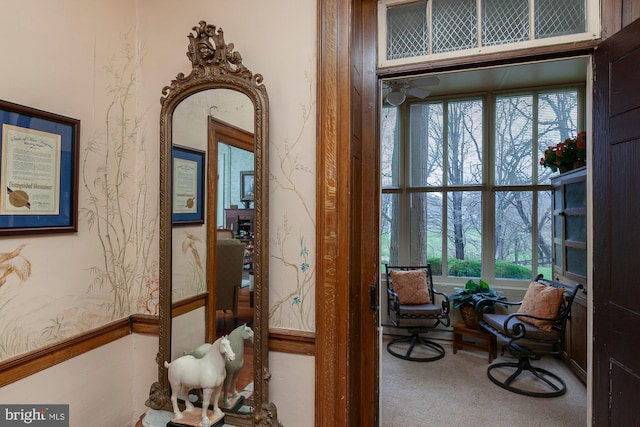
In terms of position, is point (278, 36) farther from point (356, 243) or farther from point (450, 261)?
point (450, 261)

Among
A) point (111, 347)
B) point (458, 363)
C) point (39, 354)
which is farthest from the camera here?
point (458, 363)

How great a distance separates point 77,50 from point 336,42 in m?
1.14

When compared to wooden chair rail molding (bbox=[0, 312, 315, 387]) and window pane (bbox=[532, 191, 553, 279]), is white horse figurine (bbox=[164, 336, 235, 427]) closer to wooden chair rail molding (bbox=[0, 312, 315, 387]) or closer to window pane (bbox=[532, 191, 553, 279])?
wooden chair rail molding (bbox=[0, 312, 315, 387])

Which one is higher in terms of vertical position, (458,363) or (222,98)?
(222,98)

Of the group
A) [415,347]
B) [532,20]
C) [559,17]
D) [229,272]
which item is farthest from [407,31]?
[415,347]

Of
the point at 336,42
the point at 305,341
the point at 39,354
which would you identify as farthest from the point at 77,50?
the point at 305,341

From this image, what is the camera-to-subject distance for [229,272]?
1.62 metres

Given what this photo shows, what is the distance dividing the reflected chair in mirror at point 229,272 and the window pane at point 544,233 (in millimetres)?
3940

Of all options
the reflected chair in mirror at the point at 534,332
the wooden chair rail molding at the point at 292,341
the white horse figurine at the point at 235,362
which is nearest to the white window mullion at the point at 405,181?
the reflected chair in mirror at the point at 534,332

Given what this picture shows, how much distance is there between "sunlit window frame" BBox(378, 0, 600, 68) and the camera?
1453 millimetres

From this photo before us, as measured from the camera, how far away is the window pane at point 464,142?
439cm

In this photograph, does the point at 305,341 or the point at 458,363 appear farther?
the point at 458,363

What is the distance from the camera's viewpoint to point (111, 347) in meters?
1.73

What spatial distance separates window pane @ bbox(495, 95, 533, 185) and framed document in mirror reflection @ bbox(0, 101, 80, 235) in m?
4.29
